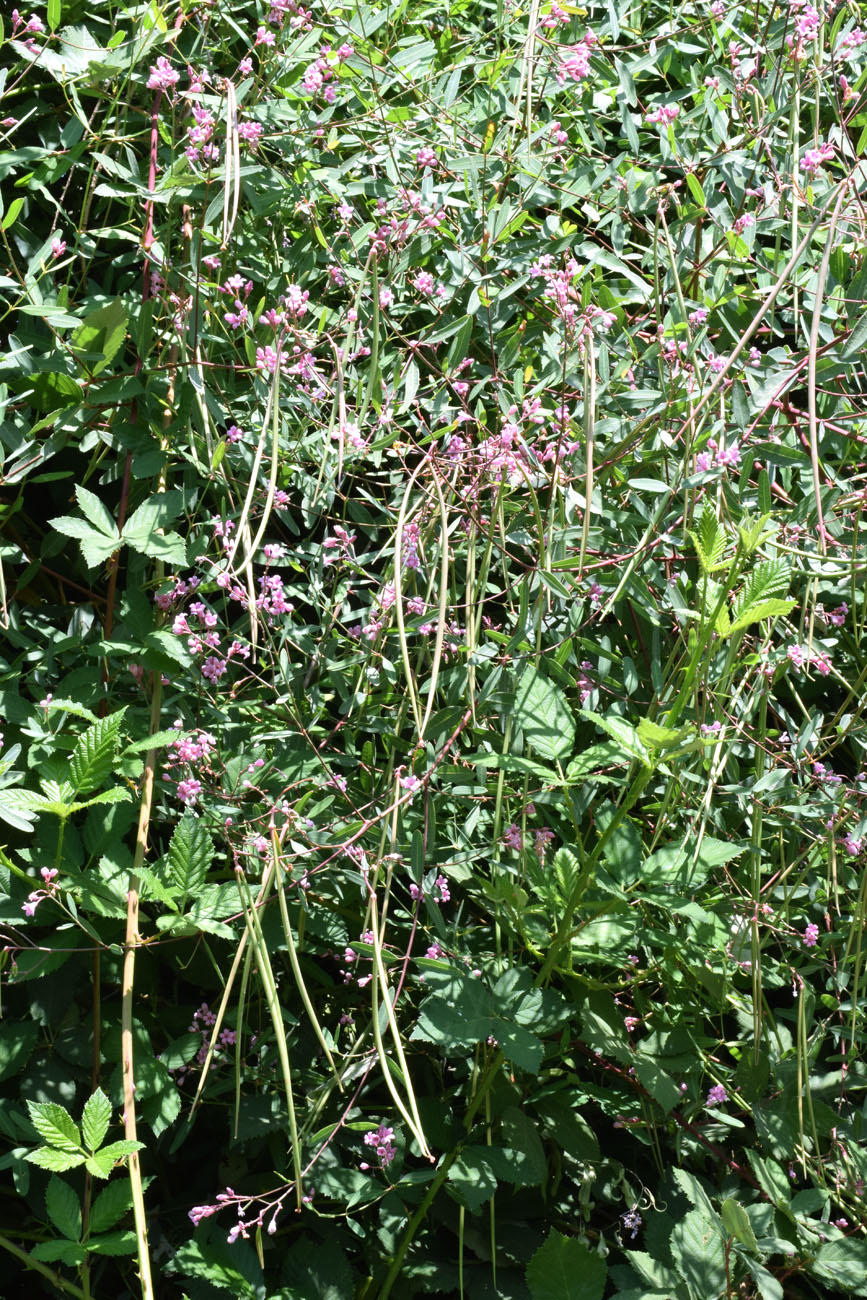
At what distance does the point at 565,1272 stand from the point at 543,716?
54 centimetres

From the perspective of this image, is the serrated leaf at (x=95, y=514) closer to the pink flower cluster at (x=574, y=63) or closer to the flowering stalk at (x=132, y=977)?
the flowering stalk at (x=132, y=977)

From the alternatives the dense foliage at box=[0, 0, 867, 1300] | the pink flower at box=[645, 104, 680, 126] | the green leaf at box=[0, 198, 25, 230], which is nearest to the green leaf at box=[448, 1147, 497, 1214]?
the dense foliage at box=[0, 0, 867, 1300]

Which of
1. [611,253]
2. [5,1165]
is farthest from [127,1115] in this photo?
[611,253]

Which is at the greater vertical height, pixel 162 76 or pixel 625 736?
pixel 162 76

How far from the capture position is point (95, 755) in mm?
1101

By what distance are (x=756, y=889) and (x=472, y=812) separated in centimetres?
29

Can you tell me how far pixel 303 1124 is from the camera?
1.16m

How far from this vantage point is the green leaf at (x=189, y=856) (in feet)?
3.68

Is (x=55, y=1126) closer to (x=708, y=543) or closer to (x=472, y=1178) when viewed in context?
(x=472, y=1178)

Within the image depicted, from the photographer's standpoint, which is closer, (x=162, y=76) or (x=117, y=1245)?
(x=117, y=1245)

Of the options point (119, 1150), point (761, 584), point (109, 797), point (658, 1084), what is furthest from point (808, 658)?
point (119, 1150)

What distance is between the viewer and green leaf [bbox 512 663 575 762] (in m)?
1.11

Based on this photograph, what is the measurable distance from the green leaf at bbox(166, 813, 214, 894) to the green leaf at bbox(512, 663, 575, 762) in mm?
327

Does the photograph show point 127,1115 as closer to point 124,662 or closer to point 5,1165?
point 5,1165
